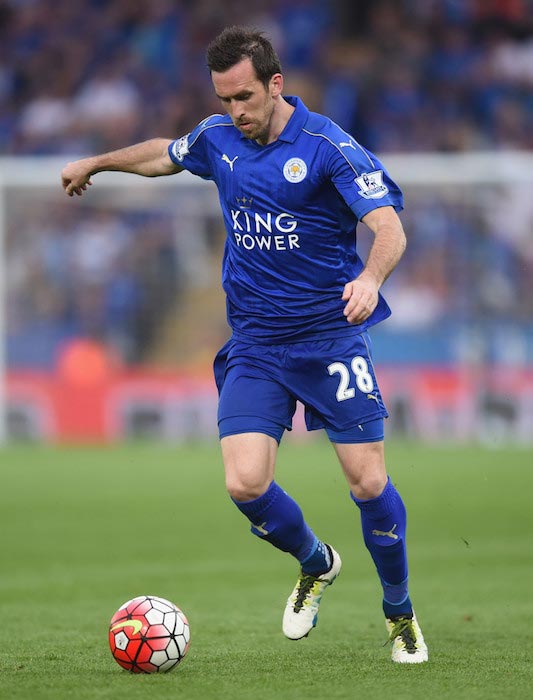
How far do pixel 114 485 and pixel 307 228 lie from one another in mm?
7592

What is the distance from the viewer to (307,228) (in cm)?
525

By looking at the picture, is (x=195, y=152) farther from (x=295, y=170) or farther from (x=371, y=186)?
(x=371, y=186)

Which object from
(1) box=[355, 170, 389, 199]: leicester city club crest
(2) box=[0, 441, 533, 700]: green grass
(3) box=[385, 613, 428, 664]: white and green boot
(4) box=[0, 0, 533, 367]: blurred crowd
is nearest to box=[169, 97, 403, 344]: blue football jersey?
(1) box=[355, 170, 389, 199]: leicester city club crest

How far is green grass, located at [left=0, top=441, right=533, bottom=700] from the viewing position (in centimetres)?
474

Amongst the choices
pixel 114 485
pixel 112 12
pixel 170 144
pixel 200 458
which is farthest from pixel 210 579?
pixel 112 12

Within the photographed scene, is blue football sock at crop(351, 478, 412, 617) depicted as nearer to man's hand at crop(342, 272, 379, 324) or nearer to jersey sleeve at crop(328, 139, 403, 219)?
man's hand at crop(342, 272, 379, 324)

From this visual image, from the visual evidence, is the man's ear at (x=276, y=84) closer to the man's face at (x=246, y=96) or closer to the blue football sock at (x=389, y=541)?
the man's face at (x=246, y=96)

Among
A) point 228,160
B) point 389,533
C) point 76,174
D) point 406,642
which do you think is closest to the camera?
point 406,642

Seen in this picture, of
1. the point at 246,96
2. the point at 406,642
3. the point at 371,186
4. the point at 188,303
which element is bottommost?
the point at 406,642

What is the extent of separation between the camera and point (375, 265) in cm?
488

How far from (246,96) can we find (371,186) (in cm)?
60

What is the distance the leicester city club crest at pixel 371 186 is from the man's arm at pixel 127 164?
100 cm

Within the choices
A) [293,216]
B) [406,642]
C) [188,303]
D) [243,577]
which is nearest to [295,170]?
[293,216]

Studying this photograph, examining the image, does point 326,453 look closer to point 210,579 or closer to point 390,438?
point 390,438
